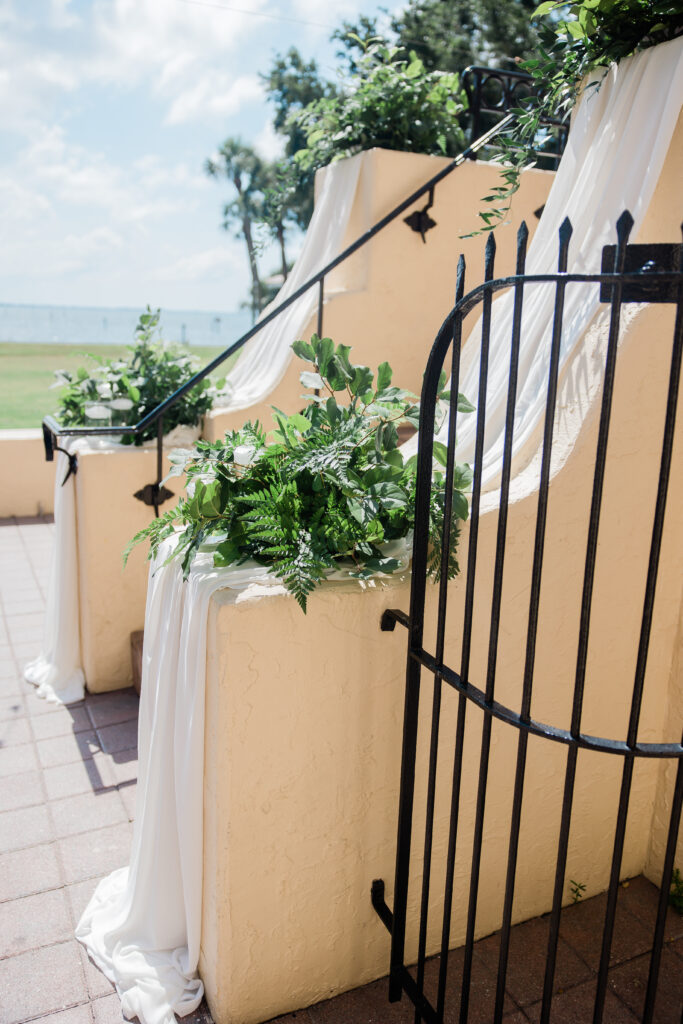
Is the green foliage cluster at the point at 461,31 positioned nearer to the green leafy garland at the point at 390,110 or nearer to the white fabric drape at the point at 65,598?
the green leafy garland at the point at 390,110

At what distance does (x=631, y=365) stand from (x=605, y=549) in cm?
50

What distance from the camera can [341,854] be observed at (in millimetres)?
1889

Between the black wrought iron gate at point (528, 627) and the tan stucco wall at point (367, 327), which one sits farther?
the tan stucco wall at point (367, 327)

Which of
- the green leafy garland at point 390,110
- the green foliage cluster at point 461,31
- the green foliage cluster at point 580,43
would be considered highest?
the green foliage cluster at point 461,31

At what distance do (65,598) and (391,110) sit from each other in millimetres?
2930

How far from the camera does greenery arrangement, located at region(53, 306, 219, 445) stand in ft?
12.1

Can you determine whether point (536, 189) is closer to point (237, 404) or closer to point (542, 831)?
point (237, 404)

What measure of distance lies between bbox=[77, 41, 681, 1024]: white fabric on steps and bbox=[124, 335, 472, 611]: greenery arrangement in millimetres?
116

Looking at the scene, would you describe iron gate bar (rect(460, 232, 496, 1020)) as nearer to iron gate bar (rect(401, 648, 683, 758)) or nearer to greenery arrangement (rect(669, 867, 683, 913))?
iron gate bar (rect(401, 648, 683, 758))

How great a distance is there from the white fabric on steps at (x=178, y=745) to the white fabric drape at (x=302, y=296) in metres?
1.90

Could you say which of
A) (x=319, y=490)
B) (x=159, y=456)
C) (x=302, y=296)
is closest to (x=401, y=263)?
(x=302, y=296)

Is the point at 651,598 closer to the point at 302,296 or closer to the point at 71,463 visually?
the point at 71,463

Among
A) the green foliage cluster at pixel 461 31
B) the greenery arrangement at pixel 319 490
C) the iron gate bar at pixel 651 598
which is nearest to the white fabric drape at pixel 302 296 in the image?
the greenery arrangement at pixel 319 490

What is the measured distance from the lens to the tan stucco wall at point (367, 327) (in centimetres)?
348
